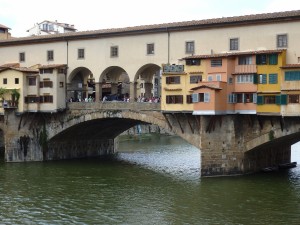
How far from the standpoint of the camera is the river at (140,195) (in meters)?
29.2

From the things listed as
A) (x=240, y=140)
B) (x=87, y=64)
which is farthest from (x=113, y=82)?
(x=240, y=140)

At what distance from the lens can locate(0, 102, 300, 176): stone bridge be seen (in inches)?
1558

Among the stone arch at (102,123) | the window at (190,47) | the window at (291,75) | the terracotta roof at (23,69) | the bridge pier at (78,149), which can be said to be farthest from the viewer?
the bridge pier at (78,149)

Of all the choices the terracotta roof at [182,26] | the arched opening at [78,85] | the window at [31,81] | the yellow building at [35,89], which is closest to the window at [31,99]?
the yellow building at [35,89]

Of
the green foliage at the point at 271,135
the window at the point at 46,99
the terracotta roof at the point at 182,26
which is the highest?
the terracotta roof at the point at 182,26

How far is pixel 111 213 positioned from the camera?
30.3m

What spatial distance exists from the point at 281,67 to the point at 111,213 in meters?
16.8

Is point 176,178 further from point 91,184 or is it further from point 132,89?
point 132,89

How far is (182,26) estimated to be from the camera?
43.2 meters

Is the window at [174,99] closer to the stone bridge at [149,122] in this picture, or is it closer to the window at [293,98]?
the stone bridge at [149,122]

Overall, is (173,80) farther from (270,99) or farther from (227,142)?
(270,99)

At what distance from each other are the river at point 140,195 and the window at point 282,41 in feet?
34.1

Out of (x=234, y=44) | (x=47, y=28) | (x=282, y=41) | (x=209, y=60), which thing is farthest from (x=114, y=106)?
(x=47, y=28)

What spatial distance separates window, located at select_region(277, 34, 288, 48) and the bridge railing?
11.5m
